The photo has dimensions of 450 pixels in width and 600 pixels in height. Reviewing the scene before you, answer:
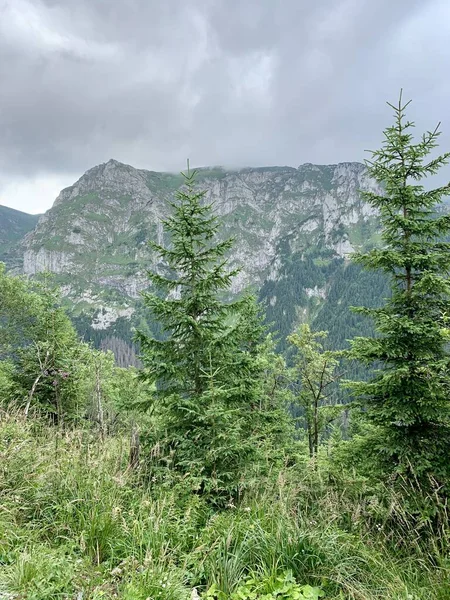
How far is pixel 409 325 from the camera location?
7641 millimetres

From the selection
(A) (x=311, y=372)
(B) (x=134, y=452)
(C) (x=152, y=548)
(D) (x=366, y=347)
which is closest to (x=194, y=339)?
(B) (x=134, y=452)

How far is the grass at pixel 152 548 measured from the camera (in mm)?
2811

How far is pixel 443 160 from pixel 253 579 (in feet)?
30.7

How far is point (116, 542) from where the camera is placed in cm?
343

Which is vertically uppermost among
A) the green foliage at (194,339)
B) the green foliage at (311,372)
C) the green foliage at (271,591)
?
the green foliage at (194,339)

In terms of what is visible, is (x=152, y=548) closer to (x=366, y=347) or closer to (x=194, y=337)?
(x=194, y=337)

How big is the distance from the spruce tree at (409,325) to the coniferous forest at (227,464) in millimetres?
43

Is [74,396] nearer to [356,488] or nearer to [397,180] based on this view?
[356,488]

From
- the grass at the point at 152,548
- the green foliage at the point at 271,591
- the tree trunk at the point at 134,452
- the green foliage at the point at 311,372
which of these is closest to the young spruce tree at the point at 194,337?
the tree trunk at the point at 134,452

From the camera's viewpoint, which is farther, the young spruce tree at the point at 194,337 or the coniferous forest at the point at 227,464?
the young spruce tree at the point at 194,337

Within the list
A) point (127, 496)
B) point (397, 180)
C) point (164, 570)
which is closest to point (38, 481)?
point (127, 496)

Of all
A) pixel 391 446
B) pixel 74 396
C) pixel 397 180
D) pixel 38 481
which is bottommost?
pixel 74 396

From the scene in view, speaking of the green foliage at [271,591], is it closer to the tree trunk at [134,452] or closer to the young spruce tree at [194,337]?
the tree trunk at [134,452]

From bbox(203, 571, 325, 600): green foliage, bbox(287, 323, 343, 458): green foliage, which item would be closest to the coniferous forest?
bbox(203, 571, 325, 600): green foliage
